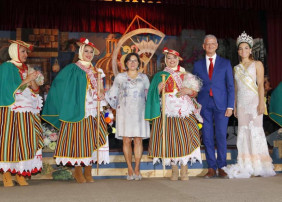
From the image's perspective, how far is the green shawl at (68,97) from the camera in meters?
4.52

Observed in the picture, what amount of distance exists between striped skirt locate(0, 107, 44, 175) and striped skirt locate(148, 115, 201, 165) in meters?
1.40

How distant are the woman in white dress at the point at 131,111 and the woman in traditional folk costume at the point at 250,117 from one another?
3.94 feet

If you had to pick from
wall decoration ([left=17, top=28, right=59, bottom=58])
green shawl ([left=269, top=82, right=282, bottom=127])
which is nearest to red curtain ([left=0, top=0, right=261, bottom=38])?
wall decoration ([left=17, top=28, right=59, bottom=58])

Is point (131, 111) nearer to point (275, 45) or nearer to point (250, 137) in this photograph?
point (250, 137)

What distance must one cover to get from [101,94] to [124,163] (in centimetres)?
106

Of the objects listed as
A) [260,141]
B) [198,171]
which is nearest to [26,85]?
[198,171]

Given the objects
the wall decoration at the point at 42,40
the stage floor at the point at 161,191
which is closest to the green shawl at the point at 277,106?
the stage floor at the point at 161,191

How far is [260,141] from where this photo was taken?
192 inches

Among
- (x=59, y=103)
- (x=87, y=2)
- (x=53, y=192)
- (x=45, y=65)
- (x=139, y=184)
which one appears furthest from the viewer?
(x=45, y=65)

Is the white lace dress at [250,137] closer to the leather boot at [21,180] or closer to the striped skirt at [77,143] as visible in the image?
the striped skirt at [77,143]

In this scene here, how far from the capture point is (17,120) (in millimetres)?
4441

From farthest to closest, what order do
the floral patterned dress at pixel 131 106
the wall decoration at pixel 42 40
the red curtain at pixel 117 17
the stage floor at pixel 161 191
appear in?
the wall decoration at pixel 42 40
the red curtain at pixel 117 17
the floral patterned dress at pixel 131 106
the stage floor at pixel 161 191

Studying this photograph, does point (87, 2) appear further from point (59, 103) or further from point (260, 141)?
point (260, 141)

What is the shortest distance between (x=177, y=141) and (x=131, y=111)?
653 mm
